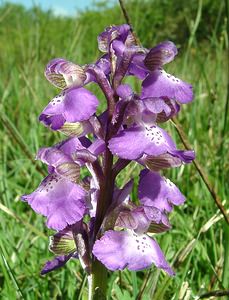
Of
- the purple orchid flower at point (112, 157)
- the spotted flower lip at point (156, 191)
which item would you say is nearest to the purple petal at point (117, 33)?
the purple orchid flower at point (112, 157)

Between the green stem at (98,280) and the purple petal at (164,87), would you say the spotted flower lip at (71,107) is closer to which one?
the purple petal at (164,87)

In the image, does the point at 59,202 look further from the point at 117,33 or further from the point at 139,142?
the point at 117,33

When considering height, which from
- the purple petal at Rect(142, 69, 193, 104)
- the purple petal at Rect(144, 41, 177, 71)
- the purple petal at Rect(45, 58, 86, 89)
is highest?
the purple petal at Rect(45, 58, 86, 89)

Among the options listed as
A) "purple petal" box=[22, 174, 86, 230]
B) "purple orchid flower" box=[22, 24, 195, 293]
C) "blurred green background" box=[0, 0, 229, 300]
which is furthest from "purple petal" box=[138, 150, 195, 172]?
"blurred green background" box=[0, 0, 229, 300]

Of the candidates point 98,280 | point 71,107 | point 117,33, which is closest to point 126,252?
point 98,280

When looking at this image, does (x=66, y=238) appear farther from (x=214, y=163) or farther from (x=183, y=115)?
(x=183, y=115)

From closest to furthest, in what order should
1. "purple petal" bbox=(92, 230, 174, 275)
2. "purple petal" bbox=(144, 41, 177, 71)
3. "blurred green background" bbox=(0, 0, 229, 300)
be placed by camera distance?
1. "purple petal" bbox=(92, 230, 174, 275)
2. "purple petal" bbox=(144, 41, 177, 71)
3. "blurred green background" bbox=(0, 0, 229, 300)

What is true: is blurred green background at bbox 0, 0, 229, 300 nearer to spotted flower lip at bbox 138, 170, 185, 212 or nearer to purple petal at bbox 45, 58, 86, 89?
spotted flower lip at bbox 138, 170, 185, 212
